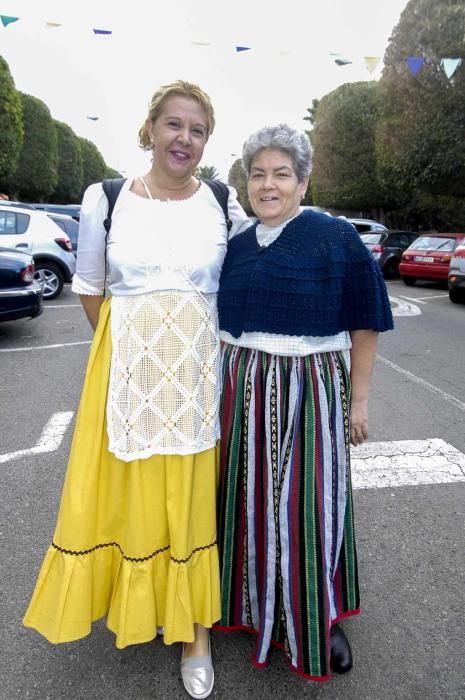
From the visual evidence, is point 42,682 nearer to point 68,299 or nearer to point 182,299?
point 182,299

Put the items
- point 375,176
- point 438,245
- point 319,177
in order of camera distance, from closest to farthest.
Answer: point 438,245 → point 375,176 → point 319,177

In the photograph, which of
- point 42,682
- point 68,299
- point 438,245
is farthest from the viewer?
point 438,245

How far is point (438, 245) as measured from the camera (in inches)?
493

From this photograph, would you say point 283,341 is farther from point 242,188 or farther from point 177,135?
point 242,188

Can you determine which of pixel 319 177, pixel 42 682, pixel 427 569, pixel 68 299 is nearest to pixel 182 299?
pixel 42 682

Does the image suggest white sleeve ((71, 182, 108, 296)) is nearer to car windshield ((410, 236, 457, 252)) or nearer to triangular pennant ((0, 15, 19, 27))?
triangular pennant ((0, 15, 19, 27))

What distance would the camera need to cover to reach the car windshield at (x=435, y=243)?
12.4 m

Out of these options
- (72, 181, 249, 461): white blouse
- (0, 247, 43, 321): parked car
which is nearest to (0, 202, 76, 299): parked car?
(0, 247, 43, 321): parked car

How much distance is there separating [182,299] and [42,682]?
1.39m

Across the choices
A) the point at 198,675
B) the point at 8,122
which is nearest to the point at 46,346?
the point at 198,675

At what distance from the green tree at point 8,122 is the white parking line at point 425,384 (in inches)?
766

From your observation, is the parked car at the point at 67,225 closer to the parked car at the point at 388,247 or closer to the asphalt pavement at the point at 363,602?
the parked car at the point at 388,247

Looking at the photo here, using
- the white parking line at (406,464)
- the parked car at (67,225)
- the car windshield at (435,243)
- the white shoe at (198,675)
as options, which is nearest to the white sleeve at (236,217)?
the white shoe at (198,675)

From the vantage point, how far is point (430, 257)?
40.8ft
